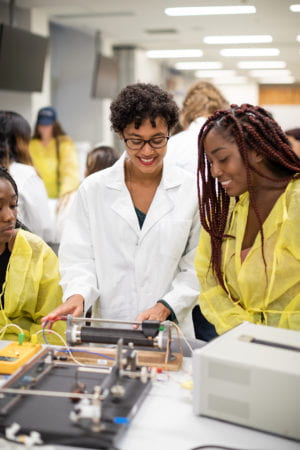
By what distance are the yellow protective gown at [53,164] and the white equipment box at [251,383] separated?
11.2 feet

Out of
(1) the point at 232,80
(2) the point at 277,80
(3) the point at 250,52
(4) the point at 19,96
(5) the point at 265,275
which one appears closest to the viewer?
(5) the point at 265,275

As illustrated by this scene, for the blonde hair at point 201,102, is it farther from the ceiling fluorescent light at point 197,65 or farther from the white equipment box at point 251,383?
the ceiling fluorescent light at point 197,65

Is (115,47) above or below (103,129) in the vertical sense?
above

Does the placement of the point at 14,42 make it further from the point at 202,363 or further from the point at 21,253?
the point at 202,363

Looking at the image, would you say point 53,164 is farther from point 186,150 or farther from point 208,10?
point 208,10

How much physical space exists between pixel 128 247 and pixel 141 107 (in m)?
0.44

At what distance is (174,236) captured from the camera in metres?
1.72

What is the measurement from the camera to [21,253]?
168 cm

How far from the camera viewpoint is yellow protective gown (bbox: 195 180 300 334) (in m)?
1.35

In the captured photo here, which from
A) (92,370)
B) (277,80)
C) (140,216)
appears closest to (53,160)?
(140,216)

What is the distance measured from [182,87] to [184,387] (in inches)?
423

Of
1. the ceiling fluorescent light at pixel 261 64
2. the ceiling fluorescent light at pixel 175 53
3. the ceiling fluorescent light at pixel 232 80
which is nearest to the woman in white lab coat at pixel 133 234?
the ceiling fluorescent light at pixel 175 53

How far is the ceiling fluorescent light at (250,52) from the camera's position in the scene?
7.80 metres

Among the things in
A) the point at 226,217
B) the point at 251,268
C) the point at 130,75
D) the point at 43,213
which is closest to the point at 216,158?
the point at 226,217
